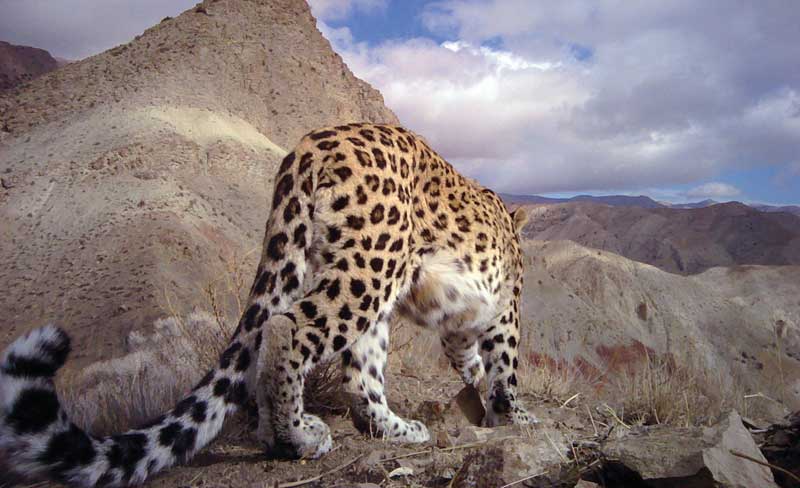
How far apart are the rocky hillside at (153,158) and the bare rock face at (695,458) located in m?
5.57

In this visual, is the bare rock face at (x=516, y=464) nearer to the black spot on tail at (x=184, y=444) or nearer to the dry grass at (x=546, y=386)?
the black spot on tail at (x=184, y=444)

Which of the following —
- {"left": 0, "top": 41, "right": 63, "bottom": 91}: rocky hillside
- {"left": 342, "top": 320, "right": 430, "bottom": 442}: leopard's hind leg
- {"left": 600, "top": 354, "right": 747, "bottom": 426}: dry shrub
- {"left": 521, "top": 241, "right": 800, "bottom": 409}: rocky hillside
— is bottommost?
{"left": 521, "top": 241, "right": 800, "bottom": 409}: rocky hillside

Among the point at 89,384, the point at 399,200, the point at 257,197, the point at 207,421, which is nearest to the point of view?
the point at 207,421

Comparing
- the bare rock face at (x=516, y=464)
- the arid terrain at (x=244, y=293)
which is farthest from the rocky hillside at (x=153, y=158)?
the bare rock face at (x=516, y=464)

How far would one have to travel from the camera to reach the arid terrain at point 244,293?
9.96ft

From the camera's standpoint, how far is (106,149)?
2267 centimetres

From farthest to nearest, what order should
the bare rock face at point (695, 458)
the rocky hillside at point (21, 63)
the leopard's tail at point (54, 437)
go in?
the rocky hillside at point (21, 63) → the leopard's tail at point (54, 437) → the bare rock face at point (695, 458)

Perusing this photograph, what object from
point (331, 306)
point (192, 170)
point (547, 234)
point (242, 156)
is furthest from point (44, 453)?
point (547, 234)

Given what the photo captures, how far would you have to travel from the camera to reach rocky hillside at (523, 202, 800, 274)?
6800 cm

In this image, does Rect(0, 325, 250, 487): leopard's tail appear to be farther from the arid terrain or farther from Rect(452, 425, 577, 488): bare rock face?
Rect(452, 425, 577, 488): bare rock face

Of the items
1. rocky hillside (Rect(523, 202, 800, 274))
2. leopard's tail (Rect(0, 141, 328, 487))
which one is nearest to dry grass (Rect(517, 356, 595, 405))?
leopard's tail (Rect(0, 141, 328, 487))

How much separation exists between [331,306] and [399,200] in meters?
0.86

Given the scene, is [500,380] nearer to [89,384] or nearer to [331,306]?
[331,306]

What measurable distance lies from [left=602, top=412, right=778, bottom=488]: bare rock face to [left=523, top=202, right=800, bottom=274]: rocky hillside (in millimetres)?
66867
